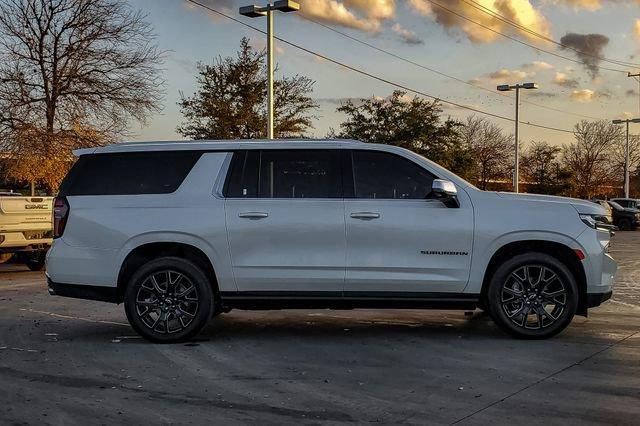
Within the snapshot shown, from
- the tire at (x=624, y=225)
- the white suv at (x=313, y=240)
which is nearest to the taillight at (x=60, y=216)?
the white suv at (x=313, y=240)

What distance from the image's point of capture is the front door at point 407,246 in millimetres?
6770

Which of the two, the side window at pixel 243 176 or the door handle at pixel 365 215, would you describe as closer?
the door handle at pixel 365 215

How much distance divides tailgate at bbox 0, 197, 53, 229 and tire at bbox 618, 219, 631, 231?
31.6 meters

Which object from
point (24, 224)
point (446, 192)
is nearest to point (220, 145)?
point (446, 192)

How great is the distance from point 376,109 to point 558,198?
1504 inches

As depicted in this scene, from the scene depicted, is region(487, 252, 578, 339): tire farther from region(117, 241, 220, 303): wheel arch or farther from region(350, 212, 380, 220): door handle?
region(117, 241, 220, 303): wheel arch

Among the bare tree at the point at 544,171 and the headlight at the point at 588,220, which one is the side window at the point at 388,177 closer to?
the headlight at the point at 588,220

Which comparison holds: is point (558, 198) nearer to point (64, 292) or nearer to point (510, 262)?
point (510, 262)

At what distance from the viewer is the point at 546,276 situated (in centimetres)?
691

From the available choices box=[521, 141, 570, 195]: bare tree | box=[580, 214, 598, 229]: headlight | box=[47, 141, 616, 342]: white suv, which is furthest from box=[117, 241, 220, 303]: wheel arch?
box=[521, 141, 570, 195]: bare tree

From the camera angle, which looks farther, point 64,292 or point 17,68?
point 17,68

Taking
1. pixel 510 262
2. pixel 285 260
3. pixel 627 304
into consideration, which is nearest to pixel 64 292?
pixel 285 260

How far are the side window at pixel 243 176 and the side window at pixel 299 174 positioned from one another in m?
0.07

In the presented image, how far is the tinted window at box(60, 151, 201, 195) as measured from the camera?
7.05m
